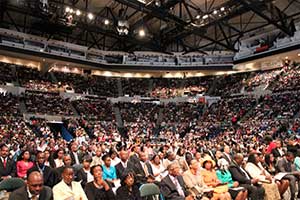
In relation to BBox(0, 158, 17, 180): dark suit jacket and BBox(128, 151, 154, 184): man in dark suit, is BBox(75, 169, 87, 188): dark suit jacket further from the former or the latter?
BBox(0, 158, 17, 180): dark suit jacket

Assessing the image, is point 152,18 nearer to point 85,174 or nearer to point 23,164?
point 23,164

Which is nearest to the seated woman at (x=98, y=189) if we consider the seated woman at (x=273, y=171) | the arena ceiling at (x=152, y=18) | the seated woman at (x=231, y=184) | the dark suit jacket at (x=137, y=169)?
the dark suit jacket at (x=137, y=169)

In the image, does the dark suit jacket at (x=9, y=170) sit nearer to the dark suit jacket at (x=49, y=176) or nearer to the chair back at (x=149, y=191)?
the dark suit jacket at (x=49, y=176)

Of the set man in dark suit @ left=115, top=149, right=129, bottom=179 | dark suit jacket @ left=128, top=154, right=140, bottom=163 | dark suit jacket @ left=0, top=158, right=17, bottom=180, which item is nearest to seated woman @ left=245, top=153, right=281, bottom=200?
dark suit jacket @ left=128, top=154, right=140, bottom=163

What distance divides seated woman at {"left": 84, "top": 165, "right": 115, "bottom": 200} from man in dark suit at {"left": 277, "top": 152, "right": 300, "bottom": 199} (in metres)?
4.41

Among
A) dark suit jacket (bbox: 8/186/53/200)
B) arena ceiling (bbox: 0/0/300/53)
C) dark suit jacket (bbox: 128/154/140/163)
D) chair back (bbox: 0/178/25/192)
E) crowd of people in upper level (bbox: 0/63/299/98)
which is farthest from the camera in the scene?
crowd of people in upper level (bbox: 0/63/299/98)

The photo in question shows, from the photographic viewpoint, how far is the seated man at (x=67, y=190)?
3764 millimetres

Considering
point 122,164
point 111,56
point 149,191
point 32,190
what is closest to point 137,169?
point 122,164

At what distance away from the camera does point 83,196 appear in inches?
155

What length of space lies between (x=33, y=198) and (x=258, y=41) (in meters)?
27.6

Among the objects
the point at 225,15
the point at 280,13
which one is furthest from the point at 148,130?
the point at 280,13

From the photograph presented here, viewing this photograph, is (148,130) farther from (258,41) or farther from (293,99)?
(258,41)

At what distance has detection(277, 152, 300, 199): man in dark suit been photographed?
6453 mm

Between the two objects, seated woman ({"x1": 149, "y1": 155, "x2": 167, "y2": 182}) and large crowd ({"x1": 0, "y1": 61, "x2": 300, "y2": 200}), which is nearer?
large crowd ({"x1": 0, "y1": 61, "x2": 300, "y2": 200})
